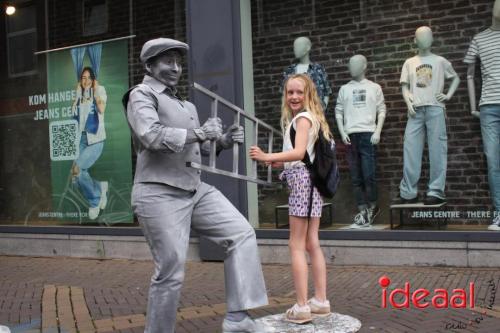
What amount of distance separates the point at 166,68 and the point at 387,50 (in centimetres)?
438

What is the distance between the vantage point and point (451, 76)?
7391 millimetres

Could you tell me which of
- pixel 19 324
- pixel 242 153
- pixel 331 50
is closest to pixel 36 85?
pixel 242 153

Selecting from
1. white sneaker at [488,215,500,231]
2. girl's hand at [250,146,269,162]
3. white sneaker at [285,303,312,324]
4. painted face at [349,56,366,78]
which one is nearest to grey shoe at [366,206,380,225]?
white sneaker at [488,215,500,231]

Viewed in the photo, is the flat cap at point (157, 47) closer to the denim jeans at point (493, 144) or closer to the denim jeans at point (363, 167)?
the denim jeans at point (363, 167)

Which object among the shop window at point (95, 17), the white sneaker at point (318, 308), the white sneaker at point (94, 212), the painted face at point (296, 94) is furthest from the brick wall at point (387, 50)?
the painted face at point (296, 94)

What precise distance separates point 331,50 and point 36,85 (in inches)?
180

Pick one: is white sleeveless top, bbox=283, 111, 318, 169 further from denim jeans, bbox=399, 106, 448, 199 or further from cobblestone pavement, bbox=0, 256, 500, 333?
denim jeans, bbox=399, 106, 448, 199

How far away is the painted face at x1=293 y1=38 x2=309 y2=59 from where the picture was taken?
319 inches

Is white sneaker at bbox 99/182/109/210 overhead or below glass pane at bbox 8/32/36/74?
below

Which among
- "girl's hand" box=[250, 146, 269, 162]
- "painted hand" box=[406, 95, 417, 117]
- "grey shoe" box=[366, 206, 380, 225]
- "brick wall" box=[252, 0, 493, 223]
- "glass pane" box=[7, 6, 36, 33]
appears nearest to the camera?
"girl's hand" box=[250, 146, 269, 162]

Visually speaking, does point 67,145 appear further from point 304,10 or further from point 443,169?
point 443,169

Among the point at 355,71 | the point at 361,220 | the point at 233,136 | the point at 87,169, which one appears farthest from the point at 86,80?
the point at 233,136

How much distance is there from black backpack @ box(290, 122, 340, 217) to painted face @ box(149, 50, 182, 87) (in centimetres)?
105

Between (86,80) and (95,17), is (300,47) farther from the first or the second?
(86,80)
